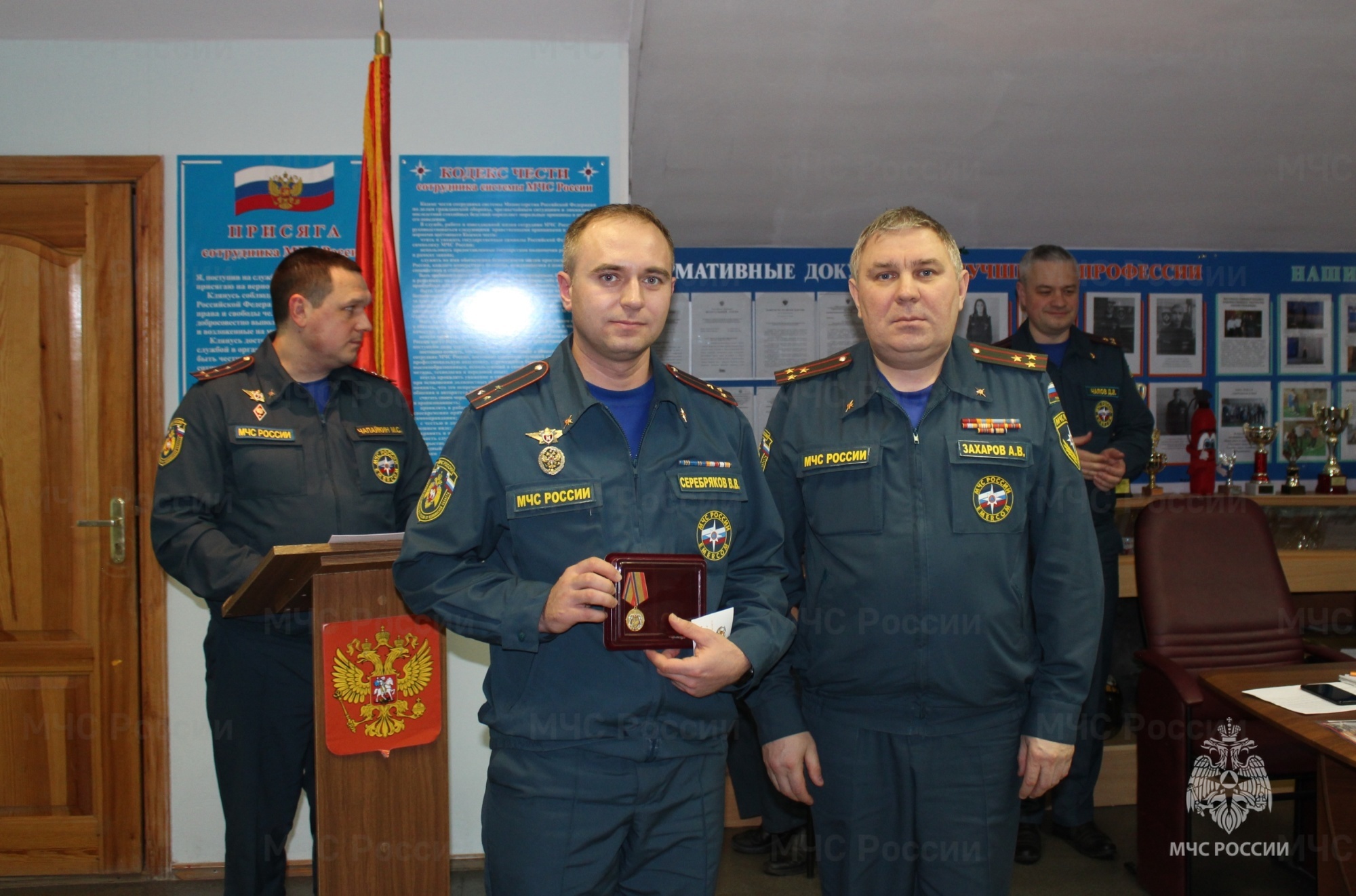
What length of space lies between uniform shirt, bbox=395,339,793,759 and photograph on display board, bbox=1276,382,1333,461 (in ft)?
12.5

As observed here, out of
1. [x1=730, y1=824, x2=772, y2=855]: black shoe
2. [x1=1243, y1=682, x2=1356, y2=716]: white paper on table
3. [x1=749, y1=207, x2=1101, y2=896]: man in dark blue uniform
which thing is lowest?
[x1=730, y1=824, x2=772, y2=855]: black shoe

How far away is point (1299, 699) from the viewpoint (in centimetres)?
211

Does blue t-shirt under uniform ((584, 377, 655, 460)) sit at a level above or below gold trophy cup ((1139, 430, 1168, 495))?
above

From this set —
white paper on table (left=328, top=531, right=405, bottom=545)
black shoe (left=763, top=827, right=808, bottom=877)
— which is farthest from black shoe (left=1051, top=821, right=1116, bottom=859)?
white paper on table (left=328, top=531, right=405, bottom=545)

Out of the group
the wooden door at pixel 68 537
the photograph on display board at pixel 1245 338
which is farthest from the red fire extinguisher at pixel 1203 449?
the wooden door at pixel 68 537

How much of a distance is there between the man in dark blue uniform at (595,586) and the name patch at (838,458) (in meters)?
0.20

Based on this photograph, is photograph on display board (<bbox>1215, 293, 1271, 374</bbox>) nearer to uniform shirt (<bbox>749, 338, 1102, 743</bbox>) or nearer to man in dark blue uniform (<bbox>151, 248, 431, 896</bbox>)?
uniform shirt (<bbox>749, 338, 1102, 743</bbox>)

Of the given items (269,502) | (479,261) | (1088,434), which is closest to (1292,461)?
(1088,434)

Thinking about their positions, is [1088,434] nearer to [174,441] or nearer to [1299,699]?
[1299,699]

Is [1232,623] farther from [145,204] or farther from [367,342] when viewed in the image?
[145,204]

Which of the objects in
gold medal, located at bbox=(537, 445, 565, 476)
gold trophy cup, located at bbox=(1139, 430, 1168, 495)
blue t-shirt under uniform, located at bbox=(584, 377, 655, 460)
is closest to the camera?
gold medal, located at bbox=(537, 445, 565, 476)

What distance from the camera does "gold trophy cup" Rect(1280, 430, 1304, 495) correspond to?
4121 mm

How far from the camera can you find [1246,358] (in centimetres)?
434

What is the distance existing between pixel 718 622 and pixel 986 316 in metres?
3.25
